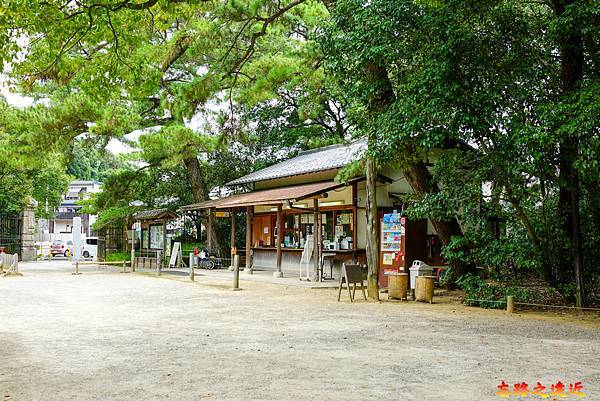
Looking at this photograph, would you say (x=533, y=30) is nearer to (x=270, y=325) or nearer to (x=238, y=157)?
(x=270, y=325)

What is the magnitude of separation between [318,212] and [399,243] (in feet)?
12.6

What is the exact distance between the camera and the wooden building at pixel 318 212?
52.9ft

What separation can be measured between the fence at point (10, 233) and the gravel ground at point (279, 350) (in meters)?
17.9

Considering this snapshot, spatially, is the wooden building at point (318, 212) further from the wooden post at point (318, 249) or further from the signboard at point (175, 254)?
the signboard at point (175, 254)

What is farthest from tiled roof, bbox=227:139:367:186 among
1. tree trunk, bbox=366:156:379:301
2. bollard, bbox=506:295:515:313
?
bollard, bbox=506:295:515:313

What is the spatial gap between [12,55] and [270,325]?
18.4ft

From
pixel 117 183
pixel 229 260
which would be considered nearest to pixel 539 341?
pixel 229 260

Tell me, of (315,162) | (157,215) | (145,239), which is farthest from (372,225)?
(145,239)

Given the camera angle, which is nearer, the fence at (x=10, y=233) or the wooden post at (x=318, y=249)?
the wooden post at (x=318, y=249)

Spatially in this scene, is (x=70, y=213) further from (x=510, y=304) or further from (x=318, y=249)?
(x=510, y=304)

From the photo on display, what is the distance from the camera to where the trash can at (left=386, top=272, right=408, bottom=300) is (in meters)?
11.7

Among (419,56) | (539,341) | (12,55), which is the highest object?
(419,56)

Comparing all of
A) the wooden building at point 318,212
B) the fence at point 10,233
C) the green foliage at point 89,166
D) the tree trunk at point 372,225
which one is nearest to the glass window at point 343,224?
the wooden building at point 318,212

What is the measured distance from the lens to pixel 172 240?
83.6 ft
